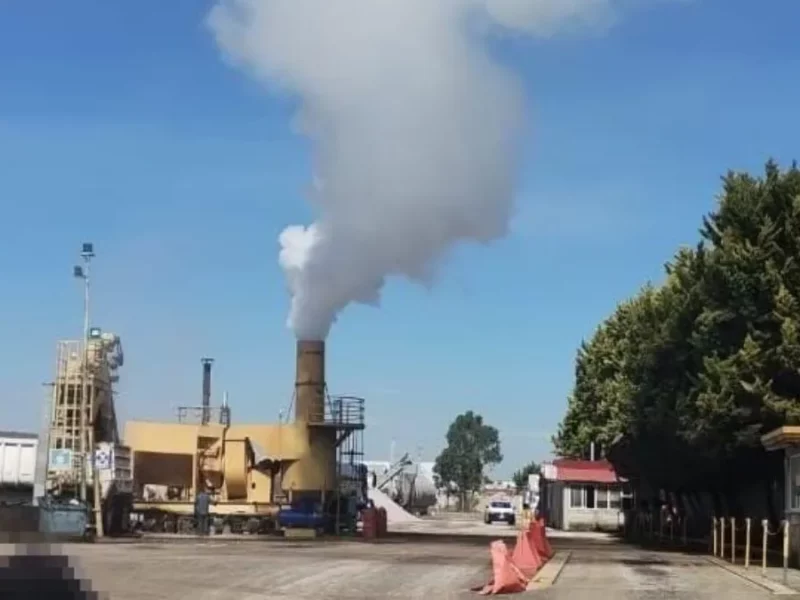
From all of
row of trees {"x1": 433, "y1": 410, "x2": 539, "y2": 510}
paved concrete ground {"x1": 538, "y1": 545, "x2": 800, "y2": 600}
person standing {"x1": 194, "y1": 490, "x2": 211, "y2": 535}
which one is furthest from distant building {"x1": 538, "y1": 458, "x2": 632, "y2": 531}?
row of trees {"x1": 433, "y1": 410, "x2": 539, "y2": 510}

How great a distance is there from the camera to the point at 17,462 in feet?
144

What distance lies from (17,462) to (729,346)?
23.1 m

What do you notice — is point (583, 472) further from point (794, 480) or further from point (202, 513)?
point (794, 480)

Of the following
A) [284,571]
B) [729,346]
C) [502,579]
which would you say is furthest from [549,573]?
[729,346]

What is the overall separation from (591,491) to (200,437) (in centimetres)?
3215

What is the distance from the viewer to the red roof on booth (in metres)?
71.5

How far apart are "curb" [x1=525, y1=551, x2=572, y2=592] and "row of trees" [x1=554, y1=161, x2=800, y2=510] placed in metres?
5.91

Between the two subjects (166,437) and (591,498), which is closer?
(166,437)

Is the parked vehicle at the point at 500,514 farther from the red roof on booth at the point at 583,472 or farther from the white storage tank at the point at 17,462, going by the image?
the white storage tank at the point at 17,462

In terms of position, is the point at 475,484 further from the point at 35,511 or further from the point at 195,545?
the point at 35,511

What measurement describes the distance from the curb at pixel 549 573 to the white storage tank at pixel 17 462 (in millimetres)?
18743

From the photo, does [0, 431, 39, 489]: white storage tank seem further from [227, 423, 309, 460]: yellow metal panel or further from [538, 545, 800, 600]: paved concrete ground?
[538, 545, 800, 600]: paved concrete ground

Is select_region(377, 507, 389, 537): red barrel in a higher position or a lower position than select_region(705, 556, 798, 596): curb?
higher

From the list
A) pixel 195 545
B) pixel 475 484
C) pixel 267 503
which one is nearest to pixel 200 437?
pixel 267 503
